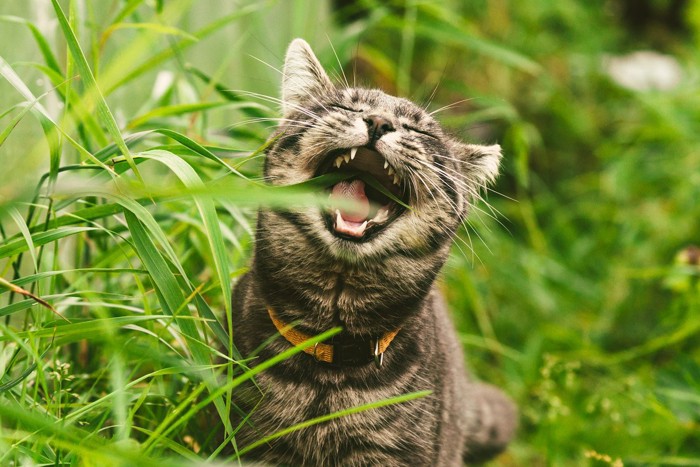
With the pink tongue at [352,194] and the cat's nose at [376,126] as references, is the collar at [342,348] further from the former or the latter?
the cat's nose at [376,126]

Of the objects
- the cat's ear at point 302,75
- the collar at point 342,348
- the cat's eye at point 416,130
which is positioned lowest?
the collar at point 342,348

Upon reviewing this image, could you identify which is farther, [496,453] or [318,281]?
[496,453]

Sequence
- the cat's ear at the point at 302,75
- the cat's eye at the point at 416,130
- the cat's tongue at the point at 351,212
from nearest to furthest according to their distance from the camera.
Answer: the cat's tongue at the point at 351,212 < the cat's eye at the point at 416,130 < the cat's ear at the point at 302,75

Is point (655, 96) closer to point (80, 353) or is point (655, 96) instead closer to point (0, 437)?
point (80, 353)

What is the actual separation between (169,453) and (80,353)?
0.54m

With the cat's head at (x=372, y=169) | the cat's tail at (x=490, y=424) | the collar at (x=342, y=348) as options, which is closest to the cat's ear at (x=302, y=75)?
the cat's head at (x=372, y=169)

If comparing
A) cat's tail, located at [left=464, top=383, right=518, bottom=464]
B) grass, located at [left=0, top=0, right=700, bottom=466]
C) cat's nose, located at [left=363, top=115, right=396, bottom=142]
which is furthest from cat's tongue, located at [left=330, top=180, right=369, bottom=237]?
cat's tail, located at [left=464, top=383, right=518, bottom=464]

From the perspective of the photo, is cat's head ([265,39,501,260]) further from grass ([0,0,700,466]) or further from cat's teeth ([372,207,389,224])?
grass ([0,0,700,466])

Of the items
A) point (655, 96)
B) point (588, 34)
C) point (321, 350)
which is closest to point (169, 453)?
point (321, 350)

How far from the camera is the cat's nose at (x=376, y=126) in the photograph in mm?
1999

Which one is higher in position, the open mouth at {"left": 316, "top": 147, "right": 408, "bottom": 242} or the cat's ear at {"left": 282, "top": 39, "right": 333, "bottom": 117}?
the cat's ear at {"left": 282, "top": 39, "right": 333, "bottom": 117}

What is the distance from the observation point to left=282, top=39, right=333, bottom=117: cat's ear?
2.35 m

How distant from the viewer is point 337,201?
151 centimetres

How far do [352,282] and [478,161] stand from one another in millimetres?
626
